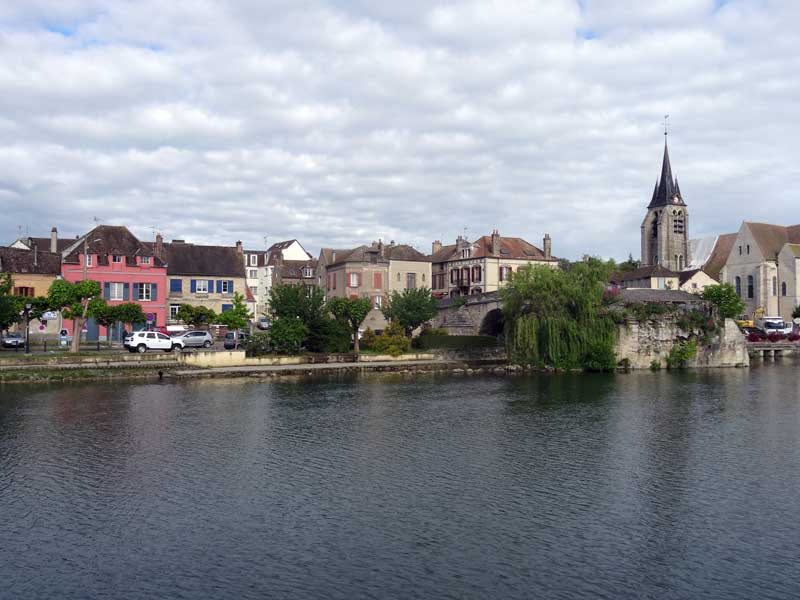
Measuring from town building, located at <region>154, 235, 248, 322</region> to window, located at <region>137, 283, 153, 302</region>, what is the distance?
9.13 ft

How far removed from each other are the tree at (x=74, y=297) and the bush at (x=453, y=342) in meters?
23.0

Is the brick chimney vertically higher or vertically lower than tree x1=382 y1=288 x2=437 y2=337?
higher

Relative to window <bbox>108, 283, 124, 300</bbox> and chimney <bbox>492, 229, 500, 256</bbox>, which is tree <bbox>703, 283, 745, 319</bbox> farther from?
window <bbox>108, 283, 124, 300</bbox>

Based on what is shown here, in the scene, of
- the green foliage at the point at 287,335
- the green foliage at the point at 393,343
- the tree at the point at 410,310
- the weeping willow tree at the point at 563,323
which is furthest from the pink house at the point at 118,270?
the weeping willow tree at the point at 563,323

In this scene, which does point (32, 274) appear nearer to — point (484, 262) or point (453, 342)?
point (453, 342)

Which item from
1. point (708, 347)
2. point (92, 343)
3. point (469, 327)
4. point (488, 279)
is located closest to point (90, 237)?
point (92, 343)

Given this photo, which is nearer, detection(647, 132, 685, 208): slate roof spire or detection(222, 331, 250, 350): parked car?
detection(222, 331, 250, 350): parked car

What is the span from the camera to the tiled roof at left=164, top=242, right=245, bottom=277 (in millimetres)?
63219

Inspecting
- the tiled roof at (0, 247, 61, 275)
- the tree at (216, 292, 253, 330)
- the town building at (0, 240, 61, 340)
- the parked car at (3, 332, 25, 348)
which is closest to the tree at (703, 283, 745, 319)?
the tree at (216, 292, 253, 330)

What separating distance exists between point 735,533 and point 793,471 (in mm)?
6672

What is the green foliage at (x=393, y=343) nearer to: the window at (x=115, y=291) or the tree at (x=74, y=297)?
the tree at (x=74, y=297)

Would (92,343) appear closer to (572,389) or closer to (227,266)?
(227,266)

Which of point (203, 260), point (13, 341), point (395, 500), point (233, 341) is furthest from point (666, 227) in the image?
point (395, 500)

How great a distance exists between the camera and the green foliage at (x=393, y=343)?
52.4 metres
